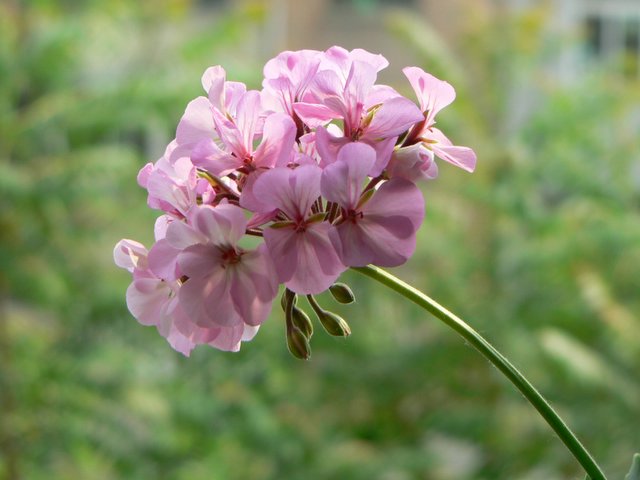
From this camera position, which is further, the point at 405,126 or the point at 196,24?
the point at 196,24

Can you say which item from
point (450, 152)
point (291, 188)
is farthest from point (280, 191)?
point (450, 152)

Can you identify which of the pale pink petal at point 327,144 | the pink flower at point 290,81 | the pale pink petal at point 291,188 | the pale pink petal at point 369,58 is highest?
the pale pink petal at point 369,58

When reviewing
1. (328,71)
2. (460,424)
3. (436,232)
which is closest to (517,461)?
(460,424)

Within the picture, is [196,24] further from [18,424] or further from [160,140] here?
[18,424]

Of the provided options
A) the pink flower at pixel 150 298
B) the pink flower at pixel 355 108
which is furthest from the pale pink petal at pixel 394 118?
the pink flower at pixel 150 298

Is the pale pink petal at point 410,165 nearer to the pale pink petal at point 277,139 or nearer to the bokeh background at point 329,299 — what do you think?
the pale pink petal at point 277,139

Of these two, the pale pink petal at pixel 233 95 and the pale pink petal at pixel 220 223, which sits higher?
the pale pink petal at pixel 233 95

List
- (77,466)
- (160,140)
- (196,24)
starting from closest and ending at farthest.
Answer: (77,466)
(160,140)
(196,24)

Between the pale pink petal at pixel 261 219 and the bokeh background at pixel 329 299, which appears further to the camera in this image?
the bokeh background at pixel 329 299
